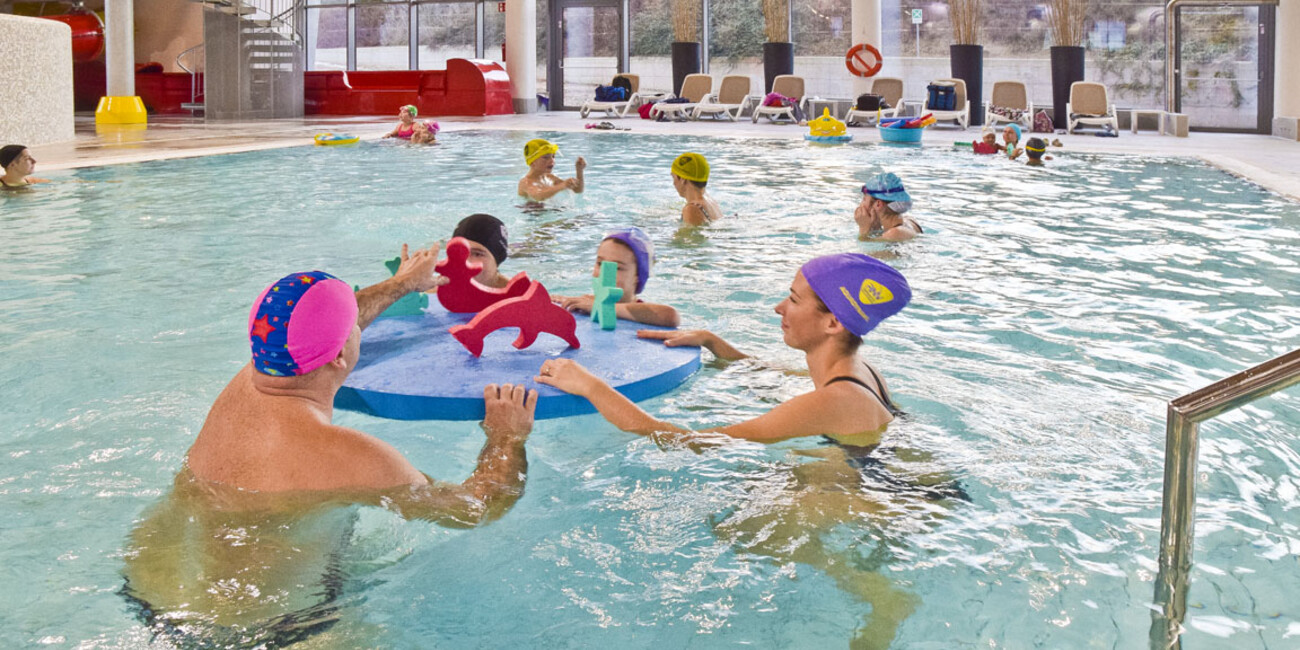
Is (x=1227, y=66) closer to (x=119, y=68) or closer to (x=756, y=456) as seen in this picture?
(x=756, y=456)

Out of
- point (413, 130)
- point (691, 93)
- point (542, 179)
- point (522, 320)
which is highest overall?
point (691, 93)

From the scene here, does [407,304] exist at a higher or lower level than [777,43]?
lower

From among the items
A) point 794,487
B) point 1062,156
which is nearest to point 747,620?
point 794,487

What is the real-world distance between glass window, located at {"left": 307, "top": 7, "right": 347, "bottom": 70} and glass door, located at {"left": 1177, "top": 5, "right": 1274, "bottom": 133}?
19.3 m

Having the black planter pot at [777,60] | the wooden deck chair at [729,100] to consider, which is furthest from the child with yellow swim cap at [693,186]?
the black planter pot at [777,60]

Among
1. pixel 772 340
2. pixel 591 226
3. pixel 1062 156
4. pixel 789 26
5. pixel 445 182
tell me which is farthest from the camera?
pixel 789 26

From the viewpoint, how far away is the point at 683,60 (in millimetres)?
24344

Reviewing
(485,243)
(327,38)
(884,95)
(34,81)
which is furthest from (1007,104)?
(327,38)

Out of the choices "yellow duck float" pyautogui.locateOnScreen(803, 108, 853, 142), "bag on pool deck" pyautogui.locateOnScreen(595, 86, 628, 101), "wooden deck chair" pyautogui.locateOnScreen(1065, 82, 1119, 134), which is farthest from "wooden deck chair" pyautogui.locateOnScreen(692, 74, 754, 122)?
"wooden deck chair" pyautogui.locateOnScreen(1065, 82, 1119, 134)

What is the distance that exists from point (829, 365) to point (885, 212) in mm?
4626

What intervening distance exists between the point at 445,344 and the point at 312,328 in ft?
5.48

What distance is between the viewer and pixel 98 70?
93.9 ft

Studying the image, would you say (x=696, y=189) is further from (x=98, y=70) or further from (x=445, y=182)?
(x=98, y=70)

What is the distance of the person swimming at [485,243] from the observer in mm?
4949
